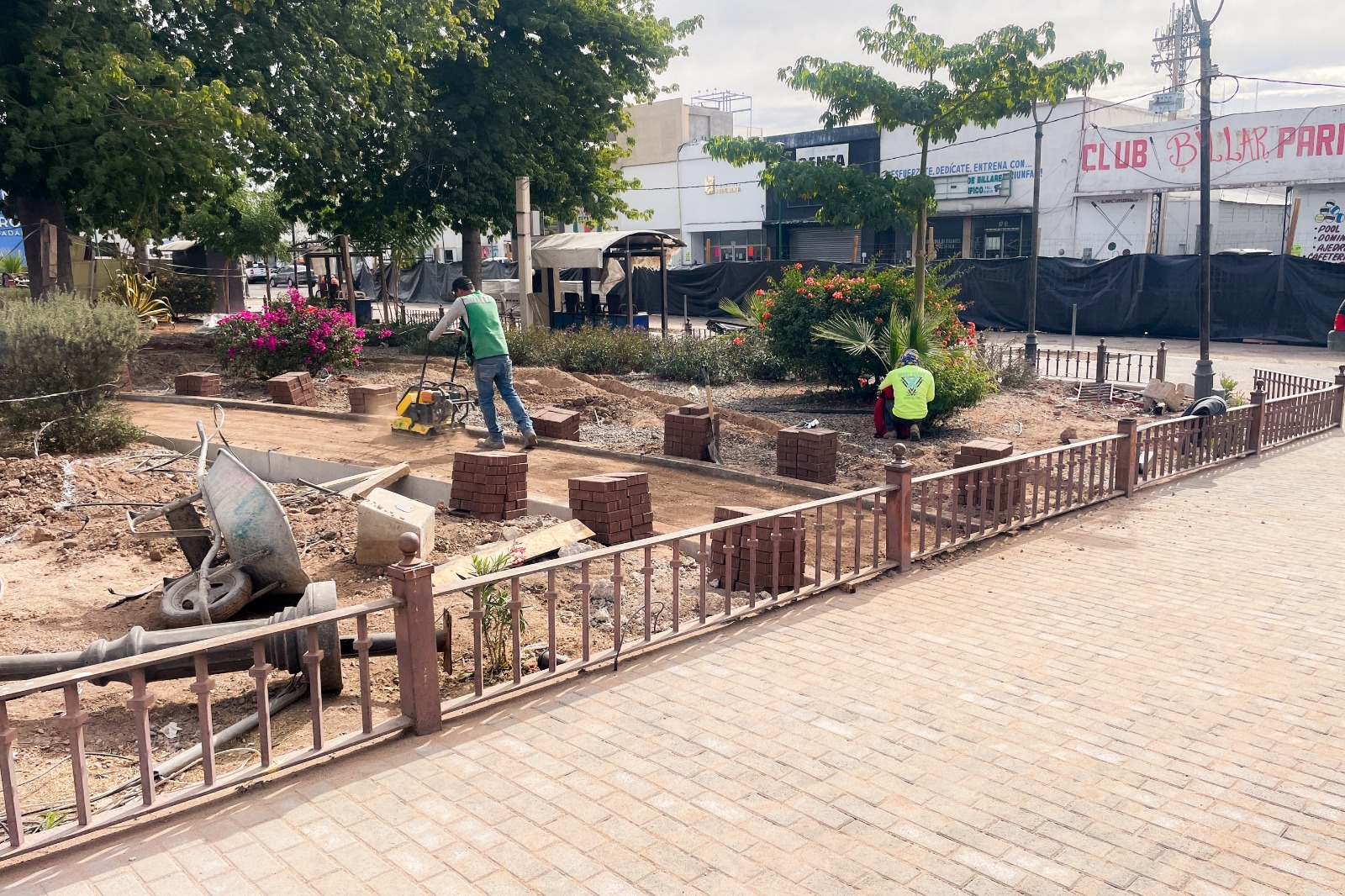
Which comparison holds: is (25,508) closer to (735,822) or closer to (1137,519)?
(735,822)

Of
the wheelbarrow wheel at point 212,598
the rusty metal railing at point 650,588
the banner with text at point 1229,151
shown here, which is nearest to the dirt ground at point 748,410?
the rusty metal railing at point 650,588

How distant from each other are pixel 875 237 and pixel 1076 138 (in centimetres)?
880

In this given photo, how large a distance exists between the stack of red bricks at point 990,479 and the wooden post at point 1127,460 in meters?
1.11

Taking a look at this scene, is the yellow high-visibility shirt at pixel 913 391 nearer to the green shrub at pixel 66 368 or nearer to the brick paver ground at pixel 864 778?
the brick paver ground at pixel 864 778

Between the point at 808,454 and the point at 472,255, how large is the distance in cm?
1823

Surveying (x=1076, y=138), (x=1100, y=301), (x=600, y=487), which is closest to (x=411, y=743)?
(x=600, y=487)

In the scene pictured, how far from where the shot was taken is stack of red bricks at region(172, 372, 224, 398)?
16.0 meters

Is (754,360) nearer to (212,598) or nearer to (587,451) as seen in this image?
(587,451)

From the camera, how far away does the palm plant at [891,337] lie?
1263cm

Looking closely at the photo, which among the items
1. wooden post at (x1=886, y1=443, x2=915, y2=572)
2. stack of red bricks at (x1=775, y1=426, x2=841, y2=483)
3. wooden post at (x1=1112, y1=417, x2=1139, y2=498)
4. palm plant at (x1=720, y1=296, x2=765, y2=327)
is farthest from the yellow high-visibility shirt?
wooden post at (x1=886, y1=443, x2=915, y2=572)

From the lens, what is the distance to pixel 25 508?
9.13m

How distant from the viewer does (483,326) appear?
11414 mm

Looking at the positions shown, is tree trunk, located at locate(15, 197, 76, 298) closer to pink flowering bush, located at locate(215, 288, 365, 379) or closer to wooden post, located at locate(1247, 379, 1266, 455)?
pink flowering bush, located at locate(215, 288, 365, 379)

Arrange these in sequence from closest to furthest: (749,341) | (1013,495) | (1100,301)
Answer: (1013,495) → (749,341) → (1100,301)
